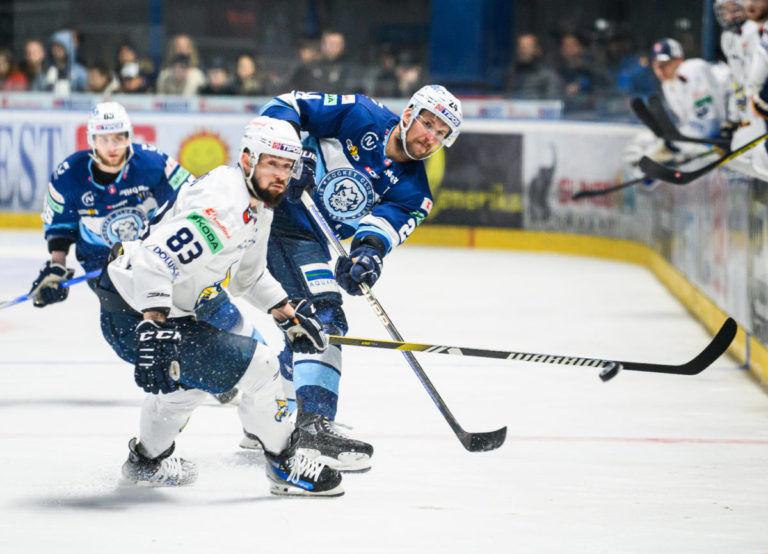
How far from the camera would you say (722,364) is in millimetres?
5711

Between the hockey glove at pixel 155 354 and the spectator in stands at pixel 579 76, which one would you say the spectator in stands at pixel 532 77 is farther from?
the hockey glove at pixel 155 354

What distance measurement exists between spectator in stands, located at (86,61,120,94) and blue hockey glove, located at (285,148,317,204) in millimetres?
6946

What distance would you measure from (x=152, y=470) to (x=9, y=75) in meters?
8.13

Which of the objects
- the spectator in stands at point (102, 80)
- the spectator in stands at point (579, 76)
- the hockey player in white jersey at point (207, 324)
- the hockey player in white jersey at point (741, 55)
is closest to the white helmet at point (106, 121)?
the hockey player in white jersey at point (207, 324)

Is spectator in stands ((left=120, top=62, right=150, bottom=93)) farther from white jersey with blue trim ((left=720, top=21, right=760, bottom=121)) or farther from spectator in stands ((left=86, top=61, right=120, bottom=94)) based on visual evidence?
white jersey with blue trim ((left=720, top=21, right=760, bottom=121))

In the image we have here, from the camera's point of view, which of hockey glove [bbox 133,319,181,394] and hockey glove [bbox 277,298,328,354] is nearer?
hockey glove [bbox 133,319,181,394]

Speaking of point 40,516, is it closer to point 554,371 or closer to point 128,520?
point 128,520

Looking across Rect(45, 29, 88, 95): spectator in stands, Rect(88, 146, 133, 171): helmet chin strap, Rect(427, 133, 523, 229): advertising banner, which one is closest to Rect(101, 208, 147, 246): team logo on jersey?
Rect(88, 146, 133, 171): helmet chin strap

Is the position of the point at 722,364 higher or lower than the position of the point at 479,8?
lower

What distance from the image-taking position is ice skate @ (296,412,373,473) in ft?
12.6

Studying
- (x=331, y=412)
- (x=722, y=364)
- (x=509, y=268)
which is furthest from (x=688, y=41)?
(x=331, y=412)

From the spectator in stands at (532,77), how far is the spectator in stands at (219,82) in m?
A: 2.34

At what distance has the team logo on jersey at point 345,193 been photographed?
414 centimetres

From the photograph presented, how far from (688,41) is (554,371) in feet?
14.4
